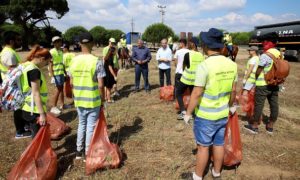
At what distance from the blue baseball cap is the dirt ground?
1761 mm

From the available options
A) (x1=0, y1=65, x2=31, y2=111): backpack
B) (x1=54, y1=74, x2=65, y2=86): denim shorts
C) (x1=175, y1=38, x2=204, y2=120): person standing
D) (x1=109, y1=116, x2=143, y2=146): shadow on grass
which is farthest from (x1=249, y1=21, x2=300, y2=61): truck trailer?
(x1=0, y1=65, x2=31, y2=111): backpack

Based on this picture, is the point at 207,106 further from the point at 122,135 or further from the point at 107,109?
the point at 107,109

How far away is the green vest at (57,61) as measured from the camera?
6213 mm

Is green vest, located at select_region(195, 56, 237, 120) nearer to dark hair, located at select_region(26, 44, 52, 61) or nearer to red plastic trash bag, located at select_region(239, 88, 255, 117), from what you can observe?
dark hair, located at select_region(26, 44, 52, 61)

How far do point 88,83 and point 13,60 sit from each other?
2.02 m

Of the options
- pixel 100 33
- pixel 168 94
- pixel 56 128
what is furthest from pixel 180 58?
pixel 100 33

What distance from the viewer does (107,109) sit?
6.88m

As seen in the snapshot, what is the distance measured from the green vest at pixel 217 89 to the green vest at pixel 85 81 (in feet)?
4.63

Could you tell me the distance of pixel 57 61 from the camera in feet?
20.5

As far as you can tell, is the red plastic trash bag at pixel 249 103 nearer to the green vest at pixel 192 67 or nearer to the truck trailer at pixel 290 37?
the green vest at pixel 192 67

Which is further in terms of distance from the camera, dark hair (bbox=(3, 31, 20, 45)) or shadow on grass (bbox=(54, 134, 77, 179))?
dark hair (bbox=(3, 31, 20, 45))

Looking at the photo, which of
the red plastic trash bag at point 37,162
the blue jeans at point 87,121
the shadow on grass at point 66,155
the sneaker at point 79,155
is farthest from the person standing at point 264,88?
the red plastic trash bag at point 37,162

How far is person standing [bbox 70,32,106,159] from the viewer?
11.7ft

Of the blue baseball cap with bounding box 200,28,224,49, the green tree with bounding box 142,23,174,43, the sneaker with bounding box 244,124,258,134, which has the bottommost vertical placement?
the sneaker with bounding box 244,124,258,134
